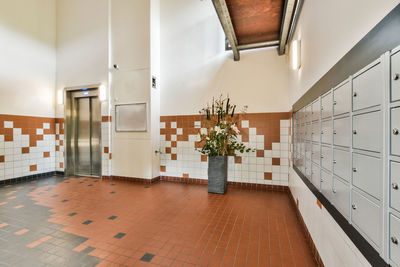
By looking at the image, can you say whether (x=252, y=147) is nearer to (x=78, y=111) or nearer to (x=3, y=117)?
(x=78, y=111)

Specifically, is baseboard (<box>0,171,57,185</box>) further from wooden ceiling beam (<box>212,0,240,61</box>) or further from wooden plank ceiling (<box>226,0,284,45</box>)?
wooden plank ceiling (<box>226,0,284,45</box>)

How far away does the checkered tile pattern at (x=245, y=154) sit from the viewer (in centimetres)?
333

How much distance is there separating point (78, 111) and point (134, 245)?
157 inches

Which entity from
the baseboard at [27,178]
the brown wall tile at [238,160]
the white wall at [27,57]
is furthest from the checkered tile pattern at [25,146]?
the brown wall tile at [238,160]

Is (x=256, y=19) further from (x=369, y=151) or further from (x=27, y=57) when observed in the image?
(x=27, y=57)

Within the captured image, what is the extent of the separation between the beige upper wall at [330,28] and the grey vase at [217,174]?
65.7 inches

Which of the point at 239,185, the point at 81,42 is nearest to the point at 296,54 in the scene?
the point at 239,185

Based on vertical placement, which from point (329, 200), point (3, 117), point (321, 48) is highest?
point (321, 48)

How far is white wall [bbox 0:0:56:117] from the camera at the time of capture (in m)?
3.66

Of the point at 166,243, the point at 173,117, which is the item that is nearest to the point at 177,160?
the point at 173,117

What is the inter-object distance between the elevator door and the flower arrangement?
8.25ft

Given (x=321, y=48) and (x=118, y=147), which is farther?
(x=118, y=147)

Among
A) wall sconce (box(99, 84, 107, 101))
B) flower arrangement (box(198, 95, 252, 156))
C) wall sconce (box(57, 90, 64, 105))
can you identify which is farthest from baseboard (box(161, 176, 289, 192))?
wall sconce (box(57, 90, 64, 105))

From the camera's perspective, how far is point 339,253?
1098 millimetres
